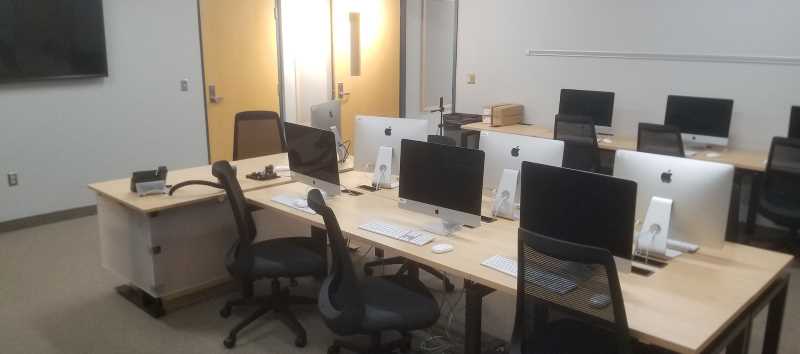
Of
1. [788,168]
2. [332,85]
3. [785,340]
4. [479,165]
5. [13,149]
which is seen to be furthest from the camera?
[332,85]

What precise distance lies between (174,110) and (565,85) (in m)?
4.02

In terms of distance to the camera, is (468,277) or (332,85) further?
(332,85)

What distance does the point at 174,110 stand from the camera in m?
6.07

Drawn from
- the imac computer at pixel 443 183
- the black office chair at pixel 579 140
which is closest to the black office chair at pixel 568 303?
the imac computer at pixel 443 183

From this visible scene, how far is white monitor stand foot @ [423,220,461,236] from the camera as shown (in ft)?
10.3

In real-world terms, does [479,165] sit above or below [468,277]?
above

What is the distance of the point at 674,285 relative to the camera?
252 centimetres

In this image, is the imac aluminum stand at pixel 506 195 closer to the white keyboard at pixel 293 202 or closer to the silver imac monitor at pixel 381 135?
the silver imac monitor at pixel 381 135

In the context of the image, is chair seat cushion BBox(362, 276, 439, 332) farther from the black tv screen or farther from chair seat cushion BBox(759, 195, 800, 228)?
the black tv screen

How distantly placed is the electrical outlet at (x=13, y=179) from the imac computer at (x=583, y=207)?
4511 mm

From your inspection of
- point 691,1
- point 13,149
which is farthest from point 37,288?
point 691,1

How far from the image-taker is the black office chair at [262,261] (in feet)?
11.0

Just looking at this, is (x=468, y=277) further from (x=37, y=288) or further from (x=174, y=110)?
(x=174, y=110)

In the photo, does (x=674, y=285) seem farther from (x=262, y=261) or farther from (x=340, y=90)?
(x=340, y=90)
